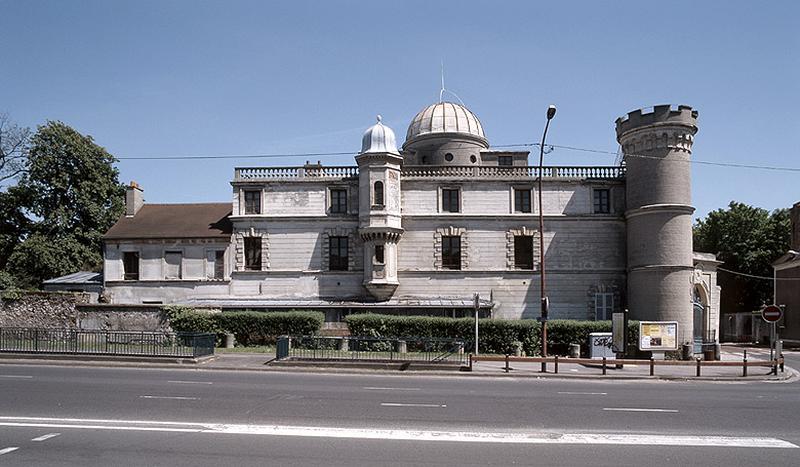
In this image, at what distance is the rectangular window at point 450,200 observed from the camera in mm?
38188

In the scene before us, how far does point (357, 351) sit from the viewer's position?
26.3m

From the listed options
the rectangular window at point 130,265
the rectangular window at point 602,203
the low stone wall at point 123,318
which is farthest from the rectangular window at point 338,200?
the rectangular window at point 602,203

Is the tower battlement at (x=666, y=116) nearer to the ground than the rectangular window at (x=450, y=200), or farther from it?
farther from it

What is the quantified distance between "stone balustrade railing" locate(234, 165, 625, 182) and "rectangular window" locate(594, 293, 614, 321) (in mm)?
7433

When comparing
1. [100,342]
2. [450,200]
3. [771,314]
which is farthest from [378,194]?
[771,314]

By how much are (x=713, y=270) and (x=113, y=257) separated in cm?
3818

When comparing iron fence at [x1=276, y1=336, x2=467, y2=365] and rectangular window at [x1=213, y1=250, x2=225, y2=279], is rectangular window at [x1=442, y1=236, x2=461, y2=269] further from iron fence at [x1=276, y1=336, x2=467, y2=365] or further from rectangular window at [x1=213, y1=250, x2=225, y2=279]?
rectangular window at [x1=213, y1=250, x2=225, y2=279]

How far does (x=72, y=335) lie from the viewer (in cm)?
2623

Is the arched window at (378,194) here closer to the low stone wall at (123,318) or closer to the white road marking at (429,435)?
the low stone wall at (123,318)

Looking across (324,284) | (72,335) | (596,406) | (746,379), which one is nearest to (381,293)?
(324,284)

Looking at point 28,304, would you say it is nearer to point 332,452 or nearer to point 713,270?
point 332,452

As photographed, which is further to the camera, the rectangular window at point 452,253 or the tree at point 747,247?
the tree at point 747,247

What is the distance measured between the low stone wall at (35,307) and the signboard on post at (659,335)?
3039 cm

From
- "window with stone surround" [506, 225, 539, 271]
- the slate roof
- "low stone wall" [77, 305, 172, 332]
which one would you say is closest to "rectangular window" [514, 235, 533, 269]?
"window with stone surround" [506, 225, 539, 271]
